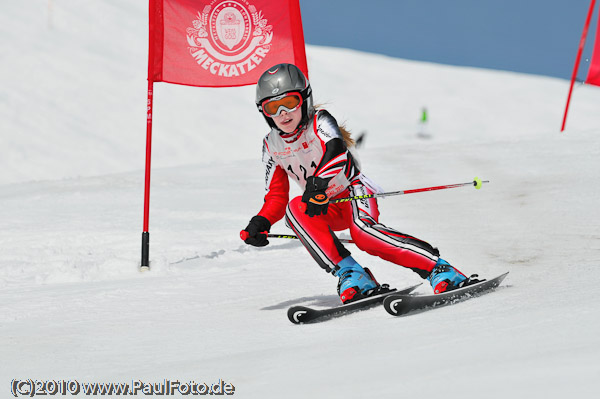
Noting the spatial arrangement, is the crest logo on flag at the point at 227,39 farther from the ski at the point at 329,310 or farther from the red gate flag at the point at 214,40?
the ski at the point at 329,310

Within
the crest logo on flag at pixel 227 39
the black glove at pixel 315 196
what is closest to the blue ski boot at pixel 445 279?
the black glove at pixel 315 196

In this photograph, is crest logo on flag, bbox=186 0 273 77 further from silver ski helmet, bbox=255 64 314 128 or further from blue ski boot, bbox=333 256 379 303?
blue ski boot, bbox=333 256 379 303

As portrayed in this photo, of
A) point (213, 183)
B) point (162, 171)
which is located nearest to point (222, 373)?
point (213, 183)

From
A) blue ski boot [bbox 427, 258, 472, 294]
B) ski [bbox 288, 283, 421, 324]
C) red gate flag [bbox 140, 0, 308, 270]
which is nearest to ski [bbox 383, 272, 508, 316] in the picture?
blue ski boot [bbox 427, 258, 472, 294]

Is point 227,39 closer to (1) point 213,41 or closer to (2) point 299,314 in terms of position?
(1) point 213,41

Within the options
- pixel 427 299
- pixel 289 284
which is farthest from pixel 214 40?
pixel 427 299

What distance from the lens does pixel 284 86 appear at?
400cm

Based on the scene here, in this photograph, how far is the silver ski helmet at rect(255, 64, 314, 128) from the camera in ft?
13.1

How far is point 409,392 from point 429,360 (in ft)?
1.16

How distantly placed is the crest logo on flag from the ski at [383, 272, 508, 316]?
9.93 feet

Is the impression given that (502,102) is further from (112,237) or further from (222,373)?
(222,373)

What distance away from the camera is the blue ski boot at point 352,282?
153 inches

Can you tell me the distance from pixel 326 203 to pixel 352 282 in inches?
17.7

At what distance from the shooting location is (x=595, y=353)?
220 cm
